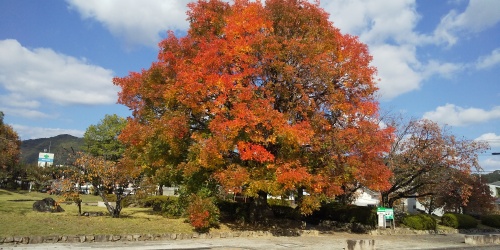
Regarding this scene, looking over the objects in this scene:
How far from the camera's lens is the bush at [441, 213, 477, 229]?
29.6 meters

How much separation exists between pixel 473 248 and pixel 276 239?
9.65 meters

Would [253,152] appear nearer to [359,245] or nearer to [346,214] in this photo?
[359,245]

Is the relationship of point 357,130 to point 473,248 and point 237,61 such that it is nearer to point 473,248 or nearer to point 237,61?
point 237,61

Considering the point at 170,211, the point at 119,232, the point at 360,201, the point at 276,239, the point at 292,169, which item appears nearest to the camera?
the point at 119,232

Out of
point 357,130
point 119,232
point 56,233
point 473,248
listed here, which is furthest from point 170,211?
point 473,248

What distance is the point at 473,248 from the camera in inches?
705

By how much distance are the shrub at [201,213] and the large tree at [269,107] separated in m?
1.35

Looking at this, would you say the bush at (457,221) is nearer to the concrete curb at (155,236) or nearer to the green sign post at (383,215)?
the concrete curb at (155,236)

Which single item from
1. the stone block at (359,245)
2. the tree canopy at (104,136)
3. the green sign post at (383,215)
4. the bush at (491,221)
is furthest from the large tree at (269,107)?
the tree canopy at (104,136)

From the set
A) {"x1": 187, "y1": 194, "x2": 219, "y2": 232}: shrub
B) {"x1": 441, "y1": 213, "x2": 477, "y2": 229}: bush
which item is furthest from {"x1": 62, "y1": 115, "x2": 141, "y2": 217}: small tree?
{"x1": 441, "y1": 213, "x2": 477, "y2": 229}: bush

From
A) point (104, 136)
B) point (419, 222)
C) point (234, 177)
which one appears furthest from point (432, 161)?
point (104, 136)

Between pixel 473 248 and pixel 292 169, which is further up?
pixel 292 169

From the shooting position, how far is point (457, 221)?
2964 centimetres

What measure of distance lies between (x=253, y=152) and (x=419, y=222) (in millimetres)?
16317
